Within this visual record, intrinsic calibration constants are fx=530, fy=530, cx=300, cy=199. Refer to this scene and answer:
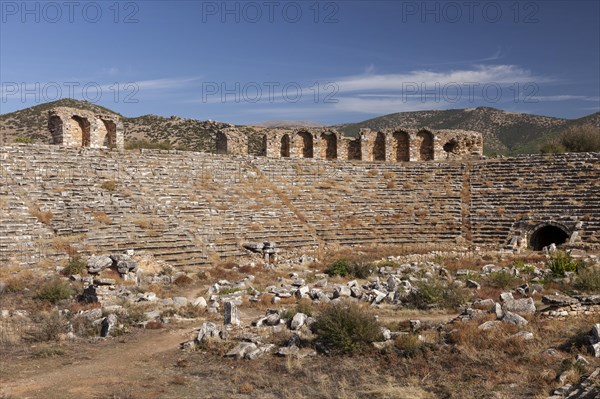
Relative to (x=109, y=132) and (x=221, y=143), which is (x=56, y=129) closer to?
(x=109, y=132)

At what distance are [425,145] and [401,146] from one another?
164 cm

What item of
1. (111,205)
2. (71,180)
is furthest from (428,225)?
(71,180)

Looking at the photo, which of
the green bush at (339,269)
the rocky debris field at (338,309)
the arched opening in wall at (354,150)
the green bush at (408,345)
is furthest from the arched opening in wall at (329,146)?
the green bush at (408,345)

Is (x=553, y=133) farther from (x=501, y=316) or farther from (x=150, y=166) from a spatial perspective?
(x=501, y=316)

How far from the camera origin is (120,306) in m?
13.9

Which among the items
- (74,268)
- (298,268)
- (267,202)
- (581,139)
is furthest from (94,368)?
(581,139)

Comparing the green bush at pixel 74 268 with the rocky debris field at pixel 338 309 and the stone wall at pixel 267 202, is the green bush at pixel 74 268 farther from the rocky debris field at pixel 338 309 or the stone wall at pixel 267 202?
the stone wall at pixel 267 202

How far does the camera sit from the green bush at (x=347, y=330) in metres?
10.3

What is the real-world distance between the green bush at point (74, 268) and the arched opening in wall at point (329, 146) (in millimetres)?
21329

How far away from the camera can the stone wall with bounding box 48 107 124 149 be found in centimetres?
2784

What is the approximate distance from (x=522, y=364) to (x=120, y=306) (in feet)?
32.3

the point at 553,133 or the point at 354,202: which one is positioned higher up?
the point at 553,133

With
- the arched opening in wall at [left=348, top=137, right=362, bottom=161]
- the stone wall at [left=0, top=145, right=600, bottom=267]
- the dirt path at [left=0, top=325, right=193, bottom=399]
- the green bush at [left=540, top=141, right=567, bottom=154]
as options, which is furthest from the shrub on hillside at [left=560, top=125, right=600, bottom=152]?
the dirt path at [left=0, top=325, right=193, bottom=399]

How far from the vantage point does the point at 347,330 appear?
10500mm
